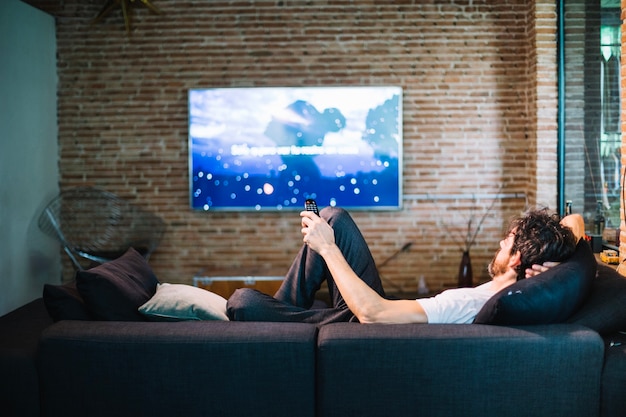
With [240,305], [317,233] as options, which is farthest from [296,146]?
[240,305]

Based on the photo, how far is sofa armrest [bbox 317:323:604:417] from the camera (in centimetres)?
226

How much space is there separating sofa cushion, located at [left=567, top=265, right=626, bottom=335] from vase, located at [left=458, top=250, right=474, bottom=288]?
9.93 feet

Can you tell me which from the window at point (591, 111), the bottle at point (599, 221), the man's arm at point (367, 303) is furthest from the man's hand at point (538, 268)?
the bottle at point (599, 221)

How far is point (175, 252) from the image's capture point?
587 centimetres

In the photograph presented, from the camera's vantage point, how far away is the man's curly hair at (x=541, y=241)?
2656 millimetres

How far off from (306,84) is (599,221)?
2.48m

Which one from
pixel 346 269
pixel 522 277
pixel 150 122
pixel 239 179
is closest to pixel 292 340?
pixel 346 269

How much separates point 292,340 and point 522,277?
98 centimetres

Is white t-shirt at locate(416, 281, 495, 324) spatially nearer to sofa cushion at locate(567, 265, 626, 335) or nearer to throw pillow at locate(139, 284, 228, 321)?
sofa cushion at locate(567, 265, 626, 335)

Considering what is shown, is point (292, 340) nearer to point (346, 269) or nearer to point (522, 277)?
point (346, 269)

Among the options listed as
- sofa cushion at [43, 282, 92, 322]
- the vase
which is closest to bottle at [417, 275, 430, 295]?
the vase

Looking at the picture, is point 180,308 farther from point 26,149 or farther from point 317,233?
point 26,149

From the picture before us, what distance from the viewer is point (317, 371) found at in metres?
2.30

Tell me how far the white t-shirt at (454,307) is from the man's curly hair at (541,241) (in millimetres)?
220
